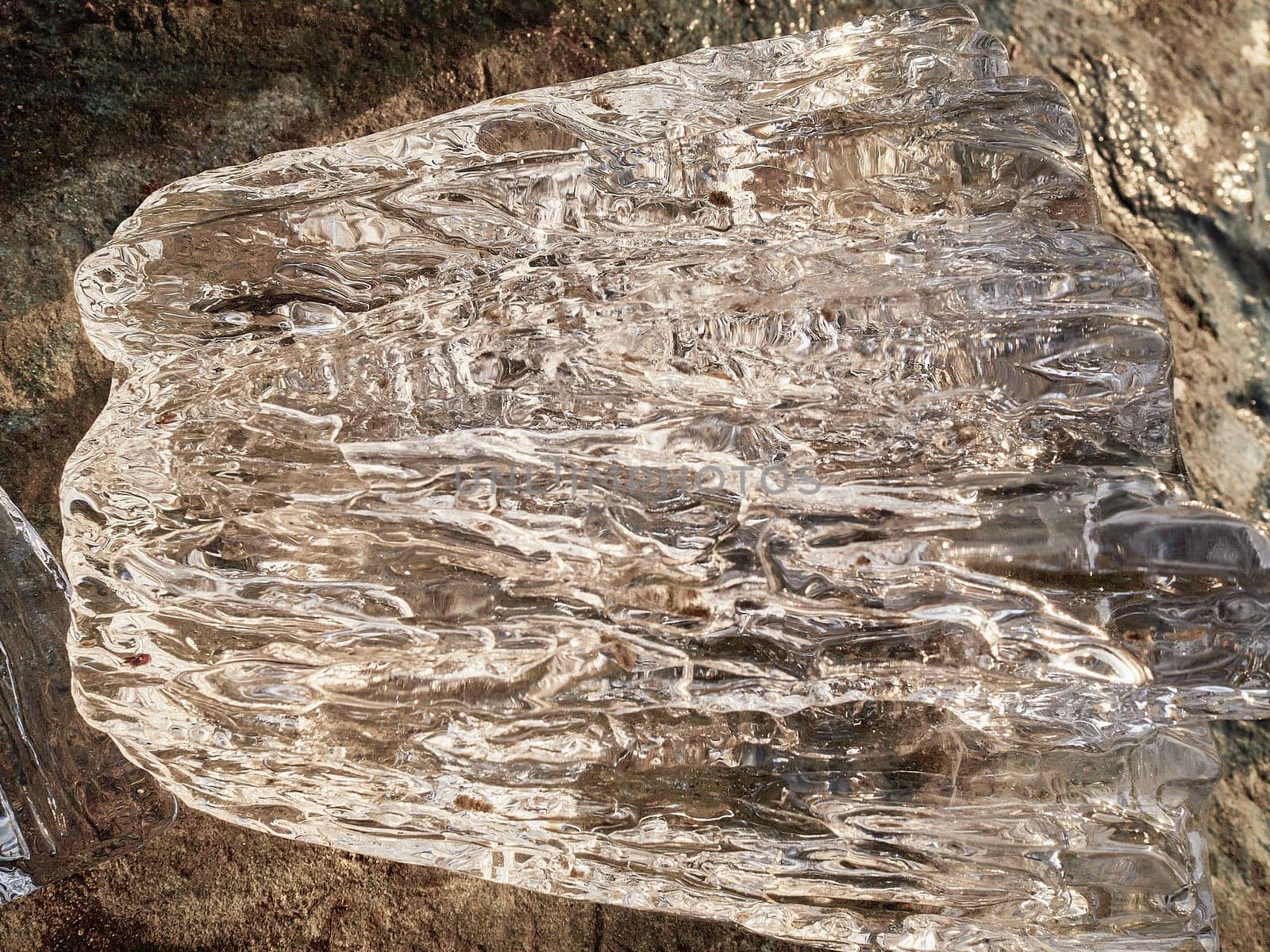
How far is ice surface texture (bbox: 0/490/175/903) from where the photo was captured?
1453 millimetres

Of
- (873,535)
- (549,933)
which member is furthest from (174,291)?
(549,933)

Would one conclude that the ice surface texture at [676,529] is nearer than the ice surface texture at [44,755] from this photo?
Yes

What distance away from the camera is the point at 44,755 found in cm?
147

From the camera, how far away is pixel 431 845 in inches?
56.4

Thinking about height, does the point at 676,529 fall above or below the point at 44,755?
above

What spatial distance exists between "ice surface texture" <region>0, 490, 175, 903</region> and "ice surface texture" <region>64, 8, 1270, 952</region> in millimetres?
135

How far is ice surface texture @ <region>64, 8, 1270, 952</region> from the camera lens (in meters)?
1.27

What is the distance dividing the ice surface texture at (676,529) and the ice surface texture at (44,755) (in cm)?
14

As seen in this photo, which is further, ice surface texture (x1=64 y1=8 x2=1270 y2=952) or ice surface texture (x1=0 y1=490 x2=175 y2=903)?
ice surface texture (x1=0 y1=490 x2=175 y2=903)

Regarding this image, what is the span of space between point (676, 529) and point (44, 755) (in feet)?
3.50

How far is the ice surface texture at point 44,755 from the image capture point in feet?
4.77

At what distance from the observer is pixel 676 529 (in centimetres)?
128

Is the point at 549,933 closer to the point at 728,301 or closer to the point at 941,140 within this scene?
the point at 728,301

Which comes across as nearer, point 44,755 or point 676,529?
point 676,529
